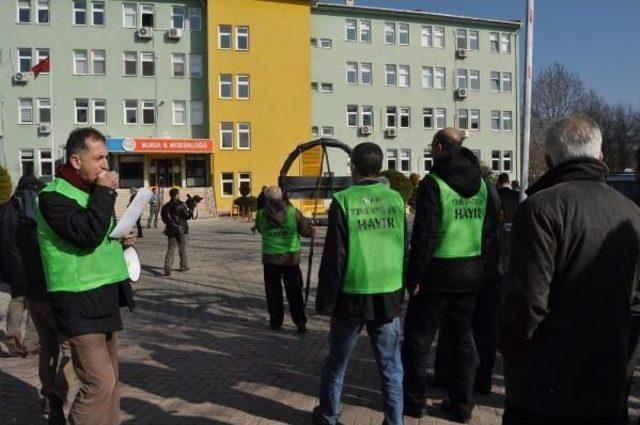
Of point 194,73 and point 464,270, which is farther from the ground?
point 194,73

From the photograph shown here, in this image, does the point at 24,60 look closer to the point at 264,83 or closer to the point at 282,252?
the point at 264,83

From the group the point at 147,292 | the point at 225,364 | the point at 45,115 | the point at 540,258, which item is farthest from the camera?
the point at 45,115

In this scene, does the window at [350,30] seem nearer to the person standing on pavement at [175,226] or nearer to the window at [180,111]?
the window at [180,111]

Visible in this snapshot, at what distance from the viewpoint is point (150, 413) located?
497 centimetres

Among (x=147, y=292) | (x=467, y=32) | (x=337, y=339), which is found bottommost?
(x=147, y=292)

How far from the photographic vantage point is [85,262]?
3553 mm

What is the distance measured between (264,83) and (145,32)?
8.33 meters

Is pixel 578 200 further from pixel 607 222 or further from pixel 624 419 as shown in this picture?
pixel 624 419

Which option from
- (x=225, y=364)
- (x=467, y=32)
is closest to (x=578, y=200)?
(x=225, y=364)

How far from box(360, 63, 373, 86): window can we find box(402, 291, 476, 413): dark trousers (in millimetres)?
43430

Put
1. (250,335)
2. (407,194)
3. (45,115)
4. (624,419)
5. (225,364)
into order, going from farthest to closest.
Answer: (45,115)
(407,194)
(250,335)
(225,364)
(624,419)

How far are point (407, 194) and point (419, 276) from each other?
86.9 feet

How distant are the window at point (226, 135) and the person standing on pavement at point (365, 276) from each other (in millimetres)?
38924

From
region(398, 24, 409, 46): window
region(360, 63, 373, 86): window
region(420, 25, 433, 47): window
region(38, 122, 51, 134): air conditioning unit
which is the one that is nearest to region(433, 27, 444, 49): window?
region(420, 25, 433, 47): window
